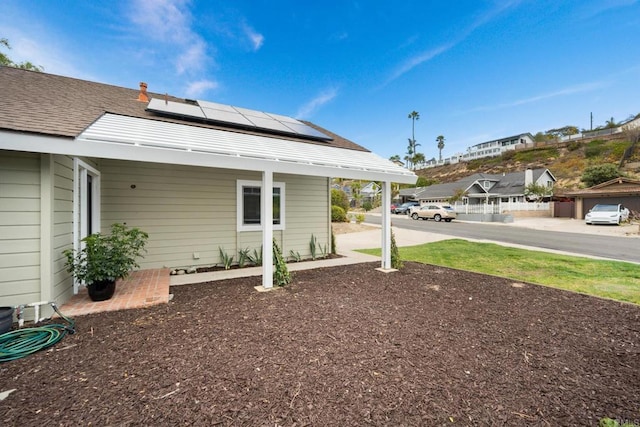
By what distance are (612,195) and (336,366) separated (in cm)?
3201

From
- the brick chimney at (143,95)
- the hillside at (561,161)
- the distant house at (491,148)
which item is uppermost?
the distant house at (491,148)

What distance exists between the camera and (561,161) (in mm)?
52000

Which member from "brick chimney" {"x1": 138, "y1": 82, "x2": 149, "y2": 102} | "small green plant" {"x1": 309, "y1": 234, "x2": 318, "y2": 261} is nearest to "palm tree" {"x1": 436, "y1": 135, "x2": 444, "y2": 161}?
"small green plant" {"x1": 309, "y1": 234, "x2": 318, "y2": 261}

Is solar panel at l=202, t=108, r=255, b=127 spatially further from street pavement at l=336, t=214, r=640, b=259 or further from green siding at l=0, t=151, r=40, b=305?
street pavement at l=336, t=214, r=640, b=259

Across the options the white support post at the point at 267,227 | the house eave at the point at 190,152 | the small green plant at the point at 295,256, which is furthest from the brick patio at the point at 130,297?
the small green plant at the point at 295,256

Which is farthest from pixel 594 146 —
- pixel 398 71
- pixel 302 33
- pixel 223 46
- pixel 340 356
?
pixel 340 356

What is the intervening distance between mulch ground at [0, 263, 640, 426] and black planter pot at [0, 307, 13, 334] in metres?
0.65

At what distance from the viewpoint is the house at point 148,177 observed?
3359mm

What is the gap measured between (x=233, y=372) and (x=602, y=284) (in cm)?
764

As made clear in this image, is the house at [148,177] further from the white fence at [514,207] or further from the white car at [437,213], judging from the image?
the white fence at [514,207]

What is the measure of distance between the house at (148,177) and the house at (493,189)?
33.3 meters

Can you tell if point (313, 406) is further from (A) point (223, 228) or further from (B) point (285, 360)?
(A) point (223, 228)

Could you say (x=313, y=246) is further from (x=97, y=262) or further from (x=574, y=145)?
(x=574, y=145)

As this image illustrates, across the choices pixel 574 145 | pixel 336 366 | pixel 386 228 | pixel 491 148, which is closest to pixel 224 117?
pixel 386 228
